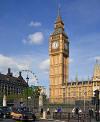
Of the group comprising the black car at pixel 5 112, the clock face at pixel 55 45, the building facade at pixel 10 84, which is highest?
the clock face at pixel 55 45

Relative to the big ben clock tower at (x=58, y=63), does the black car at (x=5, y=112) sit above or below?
below

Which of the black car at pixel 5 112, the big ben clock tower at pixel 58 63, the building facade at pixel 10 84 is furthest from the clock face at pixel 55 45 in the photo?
the black car at pixel 5 112

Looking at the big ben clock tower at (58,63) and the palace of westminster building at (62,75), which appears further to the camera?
the big ben clock tower at (58,63)

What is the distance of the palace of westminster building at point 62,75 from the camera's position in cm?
13625

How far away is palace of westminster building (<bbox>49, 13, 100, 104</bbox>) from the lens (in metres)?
136

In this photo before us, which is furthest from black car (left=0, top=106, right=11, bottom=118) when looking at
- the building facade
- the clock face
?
the clock face

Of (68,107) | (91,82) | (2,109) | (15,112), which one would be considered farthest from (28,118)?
(91,82)

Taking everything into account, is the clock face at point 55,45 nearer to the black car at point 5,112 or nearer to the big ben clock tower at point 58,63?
the big ben clock tower at point 58,63

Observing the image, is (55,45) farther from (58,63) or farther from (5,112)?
(5,112)

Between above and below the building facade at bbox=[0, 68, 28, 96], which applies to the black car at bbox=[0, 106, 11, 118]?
below

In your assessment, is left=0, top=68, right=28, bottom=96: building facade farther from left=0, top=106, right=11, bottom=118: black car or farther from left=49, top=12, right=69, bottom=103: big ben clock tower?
left=0, top=106, right=11, bottom=118: black car

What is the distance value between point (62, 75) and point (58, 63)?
611 centimetres

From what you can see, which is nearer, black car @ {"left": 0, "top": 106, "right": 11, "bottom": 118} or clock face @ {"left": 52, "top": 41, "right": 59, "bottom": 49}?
black car @ {"left": 0, "top": 106, "right": 11, "bottom": 118}

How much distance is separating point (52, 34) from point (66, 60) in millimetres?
13580
